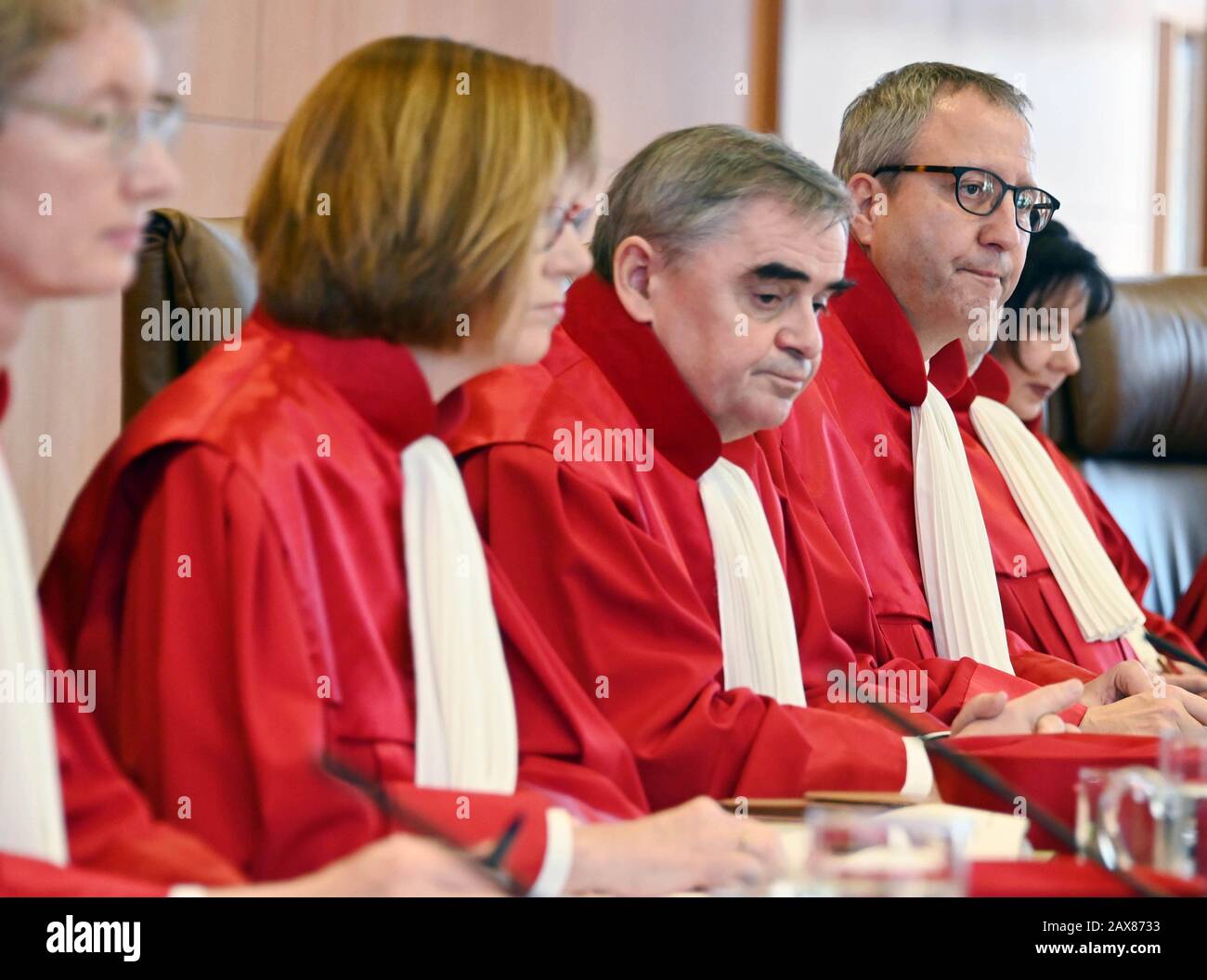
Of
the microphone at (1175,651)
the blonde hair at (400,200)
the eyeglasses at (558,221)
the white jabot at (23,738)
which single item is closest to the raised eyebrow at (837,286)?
the eyeglasses at (558,221)

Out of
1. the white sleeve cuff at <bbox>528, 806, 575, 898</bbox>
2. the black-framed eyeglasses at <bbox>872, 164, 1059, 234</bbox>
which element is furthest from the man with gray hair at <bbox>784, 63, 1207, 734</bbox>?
the white sleeve cuff at <bbox>528, 806, 575, 898</bbox>

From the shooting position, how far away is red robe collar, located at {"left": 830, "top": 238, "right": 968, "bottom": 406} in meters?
2.79

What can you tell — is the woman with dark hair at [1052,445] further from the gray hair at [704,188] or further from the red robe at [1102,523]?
the gray hair at [704,188]

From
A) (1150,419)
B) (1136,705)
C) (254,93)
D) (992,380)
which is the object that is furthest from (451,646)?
(1150,419)

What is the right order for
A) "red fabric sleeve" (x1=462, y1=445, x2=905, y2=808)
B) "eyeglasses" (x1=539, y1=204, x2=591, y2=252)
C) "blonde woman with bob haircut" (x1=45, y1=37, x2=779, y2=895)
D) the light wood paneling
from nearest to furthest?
1. "blonde woman with bob haircut" (x1=45, y1=37, x2=779, y2=895)
2. "eyeglasses" (x1=539, y1=204, x2=591, y2=252)
3. "red fabric sleeve" (x1=462, y1=445, x2=905, y2=808)
4. the light wood paneling

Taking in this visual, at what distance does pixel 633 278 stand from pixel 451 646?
73cm

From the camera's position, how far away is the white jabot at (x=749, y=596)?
2055 millimetres

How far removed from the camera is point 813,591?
231 centimetres

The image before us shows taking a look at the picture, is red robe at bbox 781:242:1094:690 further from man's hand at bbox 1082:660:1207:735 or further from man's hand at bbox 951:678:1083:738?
man's hand at bbox 951:678:1083:738

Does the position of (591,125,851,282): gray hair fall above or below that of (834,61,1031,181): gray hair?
below

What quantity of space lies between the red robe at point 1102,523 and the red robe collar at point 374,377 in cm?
182

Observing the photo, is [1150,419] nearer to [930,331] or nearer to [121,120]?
[930,331]

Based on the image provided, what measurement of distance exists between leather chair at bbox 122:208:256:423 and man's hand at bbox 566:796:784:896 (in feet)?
2.82

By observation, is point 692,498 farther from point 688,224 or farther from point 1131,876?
point 1131,876
